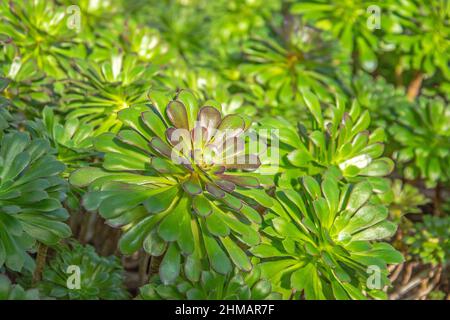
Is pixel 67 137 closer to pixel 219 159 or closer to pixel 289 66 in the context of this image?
pixel 219 159

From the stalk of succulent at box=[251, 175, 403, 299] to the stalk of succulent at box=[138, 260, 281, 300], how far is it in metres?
0.09

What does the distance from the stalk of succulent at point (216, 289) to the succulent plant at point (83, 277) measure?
340 millimetres

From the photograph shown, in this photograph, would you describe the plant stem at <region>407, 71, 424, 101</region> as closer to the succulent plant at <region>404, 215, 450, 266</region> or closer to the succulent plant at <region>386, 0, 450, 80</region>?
the succulent plant at <region>386, 0, 450, 80</region>

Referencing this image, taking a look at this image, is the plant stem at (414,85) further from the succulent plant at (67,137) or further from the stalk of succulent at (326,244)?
the succulent plant at (67,137)

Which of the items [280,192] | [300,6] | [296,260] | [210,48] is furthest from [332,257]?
[210,48]

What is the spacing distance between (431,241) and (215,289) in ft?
4.35

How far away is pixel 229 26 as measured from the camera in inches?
145

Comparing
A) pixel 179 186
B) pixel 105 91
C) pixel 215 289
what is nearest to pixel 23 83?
pixel 105 91

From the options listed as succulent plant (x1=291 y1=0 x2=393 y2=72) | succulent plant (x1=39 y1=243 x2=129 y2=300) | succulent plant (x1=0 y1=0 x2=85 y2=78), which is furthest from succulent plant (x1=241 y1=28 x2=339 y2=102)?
succulent plant (x1=39 y1=243 x2=129 y2=300)

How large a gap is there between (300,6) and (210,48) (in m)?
0.66

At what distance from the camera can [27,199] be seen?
165 cm

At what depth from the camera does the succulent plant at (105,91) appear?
2250 millimetres

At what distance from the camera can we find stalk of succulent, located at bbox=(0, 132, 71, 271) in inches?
63.4

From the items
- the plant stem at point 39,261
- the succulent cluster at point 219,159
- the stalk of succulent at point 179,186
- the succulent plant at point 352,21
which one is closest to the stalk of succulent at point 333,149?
the succulent cluster at point 219,159
